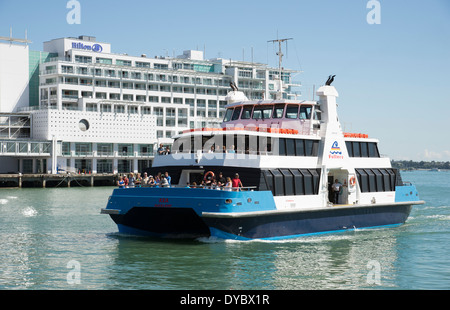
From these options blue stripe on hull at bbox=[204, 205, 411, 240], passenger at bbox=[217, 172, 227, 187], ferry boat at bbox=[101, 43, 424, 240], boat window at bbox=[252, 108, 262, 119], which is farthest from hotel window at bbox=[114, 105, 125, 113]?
passenger at bbox=[217, 172, 227, 187]

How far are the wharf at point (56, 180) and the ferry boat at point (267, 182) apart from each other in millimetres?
45630

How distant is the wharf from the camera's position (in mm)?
69812

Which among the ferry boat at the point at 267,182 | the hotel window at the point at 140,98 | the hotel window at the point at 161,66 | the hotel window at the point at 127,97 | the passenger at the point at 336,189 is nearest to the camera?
the ferry boat at the point at 267,182

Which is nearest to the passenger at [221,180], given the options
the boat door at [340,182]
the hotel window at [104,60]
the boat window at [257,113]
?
the boat window at [257,113]

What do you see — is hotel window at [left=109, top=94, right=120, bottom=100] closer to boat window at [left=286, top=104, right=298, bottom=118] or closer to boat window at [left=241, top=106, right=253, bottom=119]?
boat window at [left=241, top=106, right=253, bottom=119]

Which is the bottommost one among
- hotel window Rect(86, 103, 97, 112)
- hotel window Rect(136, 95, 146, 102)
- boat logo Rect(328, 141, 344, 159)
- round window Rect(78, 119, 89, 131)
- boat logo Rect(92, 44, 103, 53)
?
boat logo Rect(328, 141, 344, 159)

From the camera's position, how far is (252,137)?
25234 millimetres

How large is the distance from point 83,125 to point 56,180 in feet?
36.1

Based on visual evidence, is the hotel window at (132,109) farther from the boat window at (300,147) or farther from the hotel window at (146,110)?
the boat window at (300,147)

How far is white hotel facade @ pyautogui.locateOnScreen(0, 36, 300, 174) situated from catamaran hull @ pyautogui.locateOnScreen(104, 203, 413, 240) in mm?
55127

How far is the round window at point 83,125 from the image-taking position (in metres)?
81.3

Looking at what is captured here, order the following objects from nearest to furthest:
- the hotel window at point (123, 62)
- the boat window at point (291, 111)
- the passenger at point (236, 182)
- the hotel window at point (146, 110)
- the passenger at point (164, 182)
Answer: the passenger at point (236, 182), the passenger at point (164, 182), the boat window at point (291, 111), the hotel window at point (123, 62), the hotel window at point (146, 110)

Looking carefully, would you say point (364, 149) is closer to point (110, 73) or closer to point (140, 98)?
point (110, 73)

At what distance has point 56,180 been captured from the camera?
73062mm
